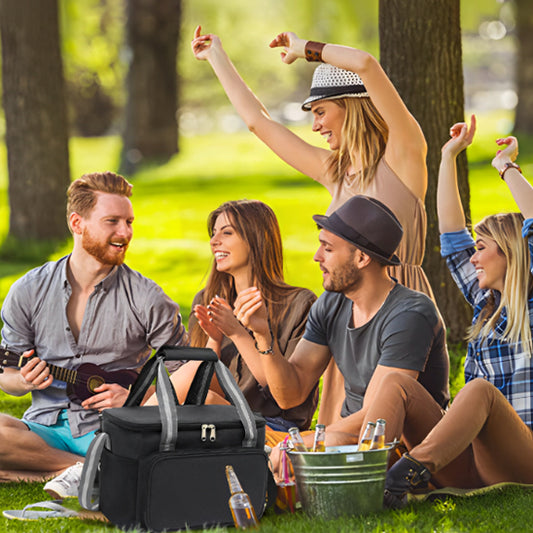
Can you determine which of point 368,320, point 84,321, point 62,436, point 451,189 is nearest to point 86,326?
point 84,321

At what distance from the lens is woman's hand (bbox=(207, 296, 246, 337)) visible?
14.3 feet

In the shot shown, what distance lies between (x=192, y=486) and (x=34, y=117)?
27.5ft

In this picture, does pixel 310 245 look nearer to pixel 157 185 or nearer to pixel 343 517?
pixel 157 185

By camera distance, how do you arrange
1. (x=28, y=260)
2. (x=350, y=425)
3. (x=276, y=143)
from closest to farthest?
(x=350, y=425)
(x=276, y=143)
(x=28, y=260)

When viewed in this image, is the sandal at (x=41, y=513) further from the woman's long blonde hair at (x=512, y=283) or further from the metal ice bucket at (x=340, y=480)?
the woman's long blonde hair at (x=512, y=283)

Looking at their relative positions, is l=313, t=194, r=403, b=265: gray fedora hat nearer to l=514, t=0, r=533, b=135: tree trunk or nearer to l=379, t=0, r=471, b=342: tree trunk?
l=379, t=0, r=471, b=342: tree trunk

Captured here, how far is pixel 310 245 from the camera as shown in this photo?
12.2 meters

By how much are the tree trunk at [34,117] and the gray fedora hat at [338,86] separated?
7179 millimetres

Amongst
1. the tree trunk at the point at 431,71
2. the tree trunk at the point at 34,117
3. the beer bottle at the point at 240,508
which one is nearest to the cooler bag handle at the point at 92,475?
the beer bottle at the point at 240,508

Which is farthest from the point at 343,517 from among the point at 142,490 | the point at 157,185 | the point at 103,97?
the point at 103,97

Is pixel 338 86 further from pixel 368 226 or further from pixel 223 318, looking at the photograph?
pixel 223 318

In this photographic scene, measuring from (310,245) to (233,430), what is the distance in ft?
28.1

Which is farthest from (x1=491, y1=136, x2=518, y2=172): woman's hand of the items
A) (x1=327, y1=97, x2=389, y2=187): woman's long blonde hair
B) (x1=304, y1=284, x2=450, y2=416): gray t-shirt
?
(x1=304, y1=284, x2=450, y2=416): gray t-shirt

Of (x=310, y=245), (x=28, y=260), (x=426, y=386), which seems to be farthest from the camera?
(x=310, y=245)
